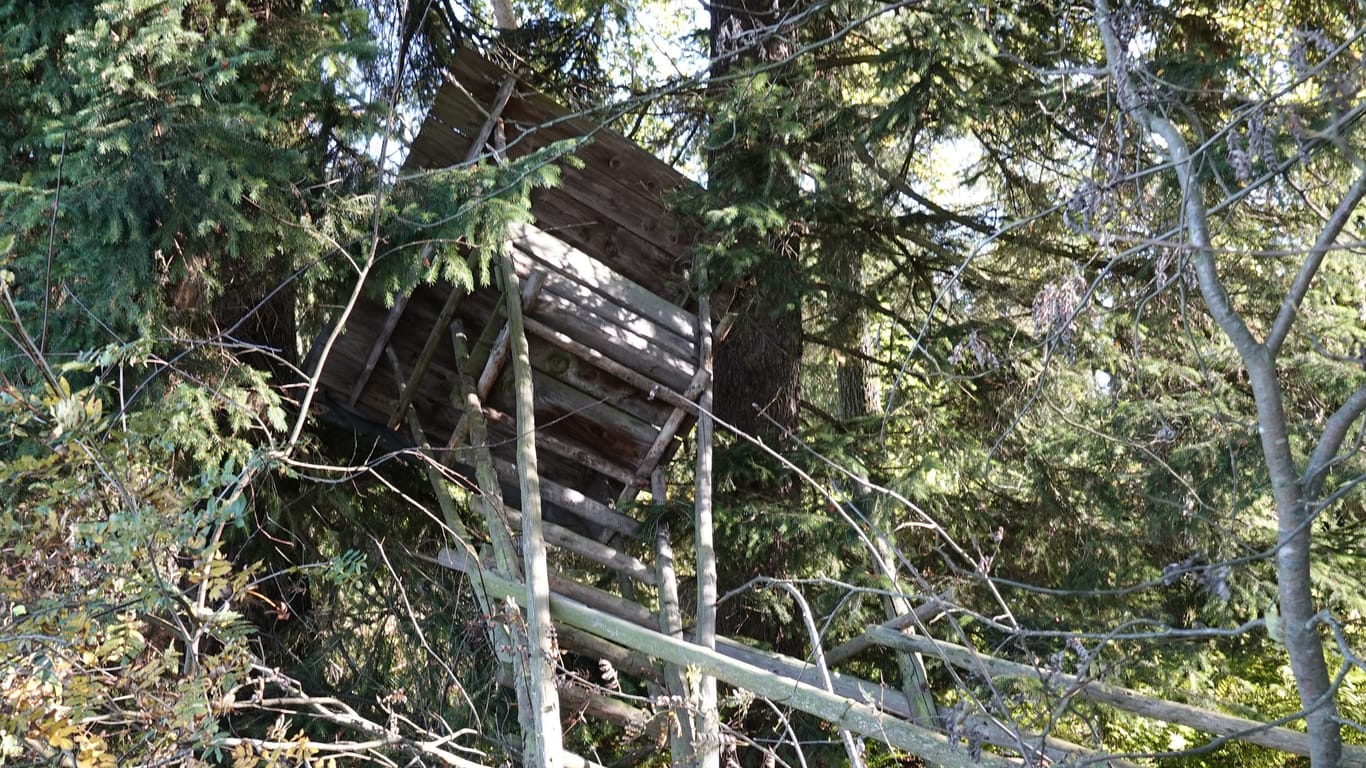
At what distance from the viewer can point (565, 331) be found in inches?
239

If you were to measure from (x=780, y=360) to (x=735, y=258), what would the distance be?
5.66 feet

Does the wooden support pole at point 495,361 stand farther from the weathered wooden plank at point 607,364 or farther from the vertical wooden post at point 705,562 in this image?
the vertical wooden post at point 705,562

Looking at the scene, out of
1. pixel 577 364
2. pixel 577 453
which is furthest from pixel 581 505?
pixel 577 364

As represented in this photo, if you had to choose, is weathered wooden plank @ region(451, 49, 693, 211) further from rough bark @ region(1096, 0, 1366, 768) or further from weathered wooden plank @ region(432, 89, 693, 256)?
rough bark @ region(1096, 0, 1366, 768)

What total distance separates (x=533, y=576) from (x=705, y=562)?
95 cm

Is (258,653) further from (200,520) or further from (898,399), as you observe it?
(898,399)

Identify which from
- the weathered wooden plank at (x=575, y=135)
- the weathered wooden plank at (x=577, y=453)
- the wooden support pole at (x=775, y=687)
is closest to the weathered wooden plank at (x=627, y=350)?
the weathered wooden plank at (x=577, y=453)

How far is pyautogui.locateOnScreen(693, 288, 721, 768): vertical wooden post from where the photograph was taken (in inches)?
188

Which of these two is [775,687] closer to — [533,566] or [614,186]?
[533,566]

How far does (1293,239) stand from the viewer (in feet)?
20.1

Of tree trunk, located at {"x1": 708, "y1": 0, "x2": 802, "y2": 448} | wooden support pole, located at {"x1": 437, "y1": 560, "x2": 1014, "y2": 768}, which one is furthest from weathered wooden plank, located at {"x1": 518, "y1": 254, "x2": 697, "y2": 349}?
wooden support pole, located at {"x1": 437, "y1": 560, "x2": 1014, "y2": 768}

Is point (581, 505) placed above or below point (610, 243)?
below

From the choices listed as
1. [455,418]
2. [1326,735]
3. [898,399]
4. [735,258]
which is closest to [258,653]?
[455,418]

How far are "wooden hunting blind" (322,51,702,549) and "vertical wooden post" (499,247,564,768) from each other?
18 centimetres
